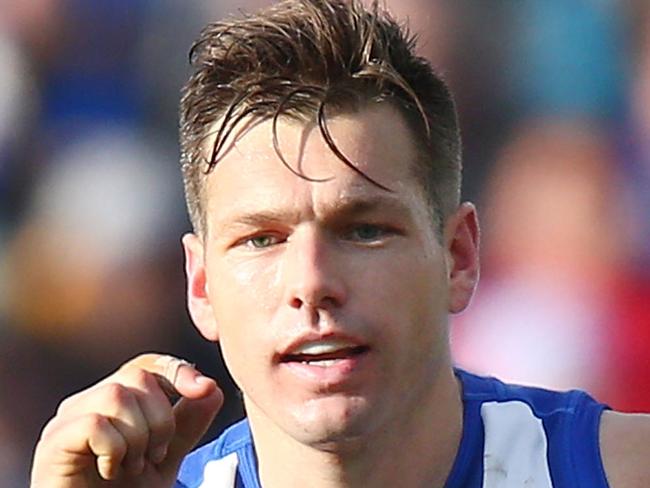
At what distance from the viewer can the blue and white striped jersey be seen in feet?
8.65

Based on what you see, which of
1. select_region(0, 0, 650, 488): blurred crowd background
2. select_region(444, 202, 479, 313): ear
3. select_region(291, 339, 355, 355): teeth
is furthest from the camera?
select_region(0, 0, 650, 488): blurred crowd background

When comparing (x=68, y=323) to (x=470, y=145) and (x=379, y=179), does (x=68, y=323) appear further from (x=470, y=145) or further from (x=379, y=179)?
(x=379, y=179)

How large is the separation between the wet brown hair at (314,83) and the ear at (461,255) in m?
0.04

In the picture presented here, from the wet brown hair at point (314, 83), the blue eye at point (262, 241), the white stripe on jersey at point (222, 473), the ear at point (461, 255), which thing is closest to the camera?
the blue eye at point (262, 241)

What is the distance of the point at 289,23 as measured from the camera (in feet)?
8.63

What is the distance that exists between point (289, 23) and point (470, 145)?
72.9 inches

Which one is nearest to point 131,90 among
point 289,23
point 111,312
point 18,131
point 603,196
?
point 18,131

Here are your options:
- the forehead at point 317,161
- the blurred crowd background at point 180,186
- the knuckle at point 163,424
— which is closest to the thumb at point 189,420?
the knuckle at point 163,424

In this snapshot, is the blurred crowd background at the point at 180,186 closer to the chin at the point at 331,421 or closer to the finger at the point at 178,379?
the chin at the point at 331,421

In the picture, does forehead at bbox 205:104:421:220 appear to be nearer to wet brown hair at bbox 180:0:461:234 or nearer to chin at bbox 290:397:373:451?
wet brown hair at bbox 180:0:461:234

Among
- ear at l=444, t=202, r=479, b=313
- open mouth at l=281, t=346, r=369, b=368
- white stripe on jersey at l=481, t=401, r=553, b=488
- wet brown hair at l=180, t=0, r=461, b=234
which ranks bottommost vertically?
white stripe on jersey at l=481, t=401, r=553, b=488

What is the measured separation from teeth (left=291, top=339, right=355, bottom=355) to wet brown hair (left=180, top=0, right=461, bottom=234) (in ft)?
1.26

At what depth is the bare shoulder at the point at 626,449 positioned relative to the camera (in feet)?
8.34

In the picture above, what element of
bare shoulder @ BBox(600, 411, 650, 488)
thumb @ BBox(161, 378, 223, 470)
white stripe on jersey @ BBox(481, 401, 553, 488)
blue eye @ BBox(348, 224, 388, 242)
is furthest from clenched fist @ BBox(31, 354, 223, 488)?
bare shoulder @ BBox(600, 411, 650, 488)
